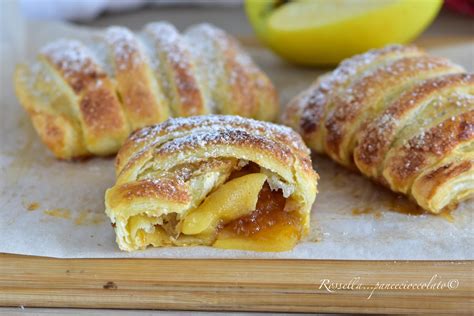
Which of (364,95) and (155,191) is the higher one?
(364,95)

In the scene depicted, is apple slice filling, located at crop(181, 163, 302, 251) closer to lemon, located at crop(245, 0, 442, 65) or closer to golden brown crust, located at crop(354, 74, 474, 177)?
golden brown crust, located at crop(354, 74, 474, 177)

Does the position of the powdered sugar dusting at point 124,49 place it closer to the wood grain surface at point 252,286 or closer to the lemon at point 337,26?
the lemon at point 337,26

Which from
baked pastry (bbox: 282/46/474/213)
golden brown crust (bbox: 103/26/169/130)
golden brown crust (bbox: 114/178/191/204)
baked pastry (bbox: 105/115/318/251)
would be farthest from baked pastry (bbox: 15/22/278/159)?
golden brown crust (bbox: 114/178/191/204)

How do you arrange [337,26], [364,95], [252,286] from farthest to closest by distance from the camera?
[337,26], [364,95], [252,286]

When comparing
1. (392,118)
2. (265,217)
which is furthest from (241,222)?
(392,118)

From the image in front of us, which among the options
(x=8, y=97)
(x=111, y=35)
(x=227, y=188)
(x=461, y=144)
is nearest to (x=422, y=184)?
(x=461, y=144)

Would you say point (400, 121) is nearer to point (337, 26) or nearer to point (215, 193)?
point (215, 193)

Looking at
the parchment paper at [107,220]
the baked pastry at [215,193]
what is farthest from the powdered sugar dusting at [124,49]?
the baked pastry at [215,193]
